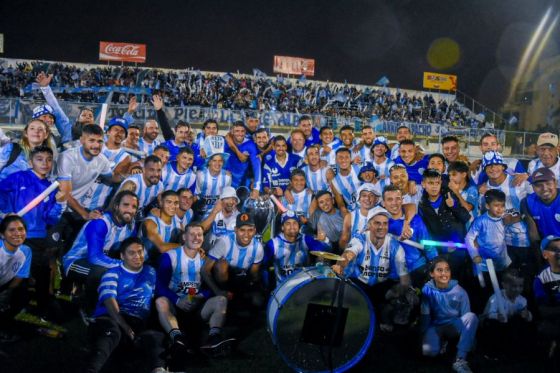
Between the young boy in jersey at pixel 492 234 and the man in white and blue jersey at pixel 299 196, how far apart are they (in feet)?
7.49

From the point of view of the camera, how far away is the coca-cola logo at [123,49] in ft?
124

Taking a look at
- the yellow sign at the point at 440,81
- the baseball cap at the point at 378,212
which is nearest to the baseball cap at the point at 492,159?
the baseball cap at the point at 378,212

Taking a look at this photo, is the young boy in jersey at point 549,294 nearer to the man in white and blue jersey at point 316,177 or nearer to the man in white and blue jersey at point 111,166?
the man in white and blue jersey at point 316,177

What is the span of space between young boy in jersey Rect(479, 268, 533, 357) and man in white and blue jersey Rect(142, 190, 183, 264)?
3454 mm

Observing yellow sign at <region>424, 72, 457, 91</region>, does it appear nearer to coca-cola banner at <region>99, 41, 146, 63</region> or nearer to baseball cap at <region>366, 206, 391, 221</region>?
coca-cola banner at <region>99, 41, 146, 63</region>

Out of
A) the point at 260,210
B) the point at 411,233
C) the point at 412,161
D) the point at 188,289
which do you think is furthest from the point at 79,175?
the point at 412,161

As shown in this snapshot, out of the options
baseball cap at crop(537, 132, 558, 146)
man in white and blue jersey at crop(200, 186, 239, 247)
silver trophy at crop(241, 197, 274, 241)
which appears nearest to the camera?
man in white and blue jersey at crop(200, 186, 239, 247)

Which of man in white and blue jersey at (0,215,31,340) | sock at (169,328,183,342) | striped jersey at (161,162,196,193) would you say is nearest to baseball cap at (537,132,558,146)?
striped jersey at (161,162,196,193)

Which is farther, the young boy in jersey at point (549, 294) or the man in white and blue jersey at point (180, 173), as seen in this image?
the man in white and blue jersey at point (180, 173)

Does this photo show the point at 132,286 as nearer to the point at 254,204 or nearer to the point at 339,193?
the point at 254,204

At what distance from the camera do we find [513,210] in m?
5.50

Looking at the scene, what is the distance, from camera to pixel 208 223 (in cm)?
572

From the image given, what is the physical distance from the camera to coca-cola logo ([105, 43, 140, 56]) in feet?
124

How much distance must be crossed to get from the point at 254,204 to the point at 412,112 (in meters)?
27.8
